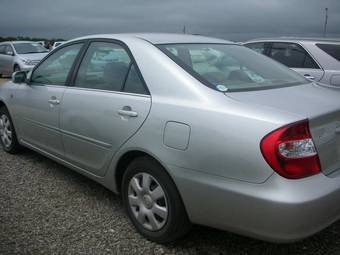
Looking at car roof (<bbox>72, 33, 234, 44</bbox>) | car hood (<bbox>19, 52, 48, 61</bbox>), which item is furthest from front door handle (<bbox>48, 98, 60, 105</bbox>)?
car hood (<bbox>19, 52, 48, 61</bbox>)

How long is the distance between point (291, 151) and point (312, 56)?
15.8ft

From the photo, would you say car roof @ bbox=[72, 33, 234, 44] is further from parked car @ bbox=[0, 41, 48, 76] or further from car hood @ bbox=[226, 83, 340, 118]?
parked car @ bbox=[0, 41, 48, 76]

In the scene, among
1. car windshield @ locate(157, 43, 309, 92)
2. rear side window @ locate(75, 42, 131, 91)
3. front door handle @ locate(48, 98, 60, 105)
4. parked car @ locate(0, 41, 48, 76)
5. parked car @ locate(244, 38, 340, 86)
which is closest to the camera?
car windshield @ locate(157, 43, 309, 92)

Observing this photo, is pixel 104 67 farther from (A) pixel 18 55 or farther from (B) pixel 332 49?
(A) pixel 18 55

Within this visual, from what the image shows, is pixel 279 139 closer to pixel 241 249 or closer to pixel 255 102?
pixel 255 102

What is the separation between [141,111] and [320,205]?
1.36m

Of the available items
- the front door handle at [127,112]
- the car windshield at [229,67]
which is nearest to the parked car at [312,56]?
the car windshield at [229,67]

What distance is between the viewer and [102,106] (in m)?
3.41

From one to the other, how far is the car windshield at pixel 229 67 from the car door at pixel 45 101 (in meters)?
1.26

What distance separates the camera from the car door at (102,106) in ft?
10.4

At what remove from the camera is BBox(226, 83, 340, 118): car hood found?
2.58 m

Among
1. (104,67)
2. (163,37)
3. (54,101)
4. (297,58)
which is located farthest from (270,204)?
(297,58)

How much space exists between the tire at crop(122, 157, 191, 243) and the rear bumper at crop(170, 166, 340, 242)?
0.24m

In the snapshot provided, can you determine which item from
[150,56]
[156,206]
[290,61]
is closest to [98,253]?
[156,206]
